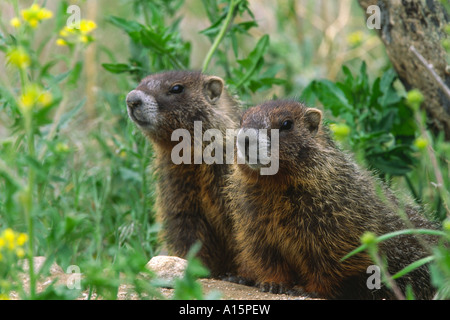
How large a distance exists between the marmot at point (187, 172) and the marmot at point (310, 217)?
1.58 ft

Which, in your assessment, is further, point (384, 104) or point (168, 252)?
point (384, 104)

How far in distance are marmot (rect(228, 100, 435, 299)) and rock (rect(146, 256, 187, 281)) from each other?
23.2 inches

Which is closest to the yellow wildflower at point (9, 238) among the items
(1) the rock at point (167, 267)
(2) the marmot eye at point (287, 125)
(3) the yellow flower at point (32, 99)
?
(3) the yellow flower at point (32, 99)

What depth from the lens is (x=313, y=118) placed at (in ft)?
15.2

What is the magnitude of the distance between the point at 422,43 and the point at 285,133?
6.25ft

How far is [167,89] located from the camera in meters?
5.21

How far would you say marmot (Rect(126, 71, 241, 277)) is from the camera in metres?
5.09

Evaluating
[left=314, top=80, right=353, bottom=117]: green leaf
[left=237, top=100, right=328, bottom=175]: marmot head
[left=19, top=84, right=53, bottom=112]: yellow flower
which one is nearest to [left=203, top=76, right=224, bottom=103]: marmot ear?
[left=237, top=100, right=328, bottom=175]: marmot head

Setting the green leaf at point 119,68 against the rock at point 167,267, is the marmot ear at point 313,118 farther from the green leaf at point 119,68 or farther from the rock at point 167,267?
the green leaf at point 119,68

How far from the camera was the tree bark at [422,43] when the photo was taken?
5512 mm

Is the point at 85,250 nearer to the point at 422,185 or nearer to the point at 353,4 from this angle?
the point at 422,185

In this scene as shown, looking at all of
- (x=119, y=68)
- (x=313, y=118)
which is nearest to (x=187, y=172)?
(x=313, y=118)

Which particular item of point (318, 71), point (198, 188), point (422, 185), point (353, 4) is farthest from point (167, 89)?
point (353, 4)

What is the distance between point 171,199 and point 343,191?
154cm
